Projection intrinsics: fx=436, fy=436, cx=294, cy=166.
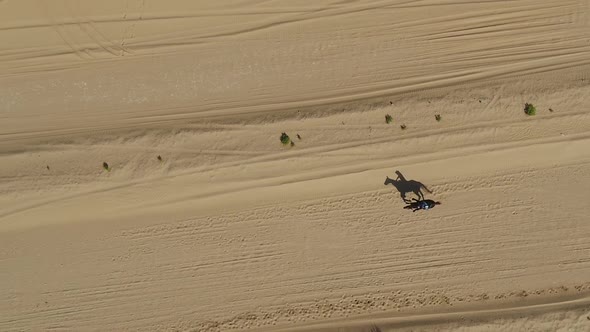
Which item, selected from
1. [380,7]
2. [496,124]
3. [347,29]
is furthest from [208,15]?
[496,124]

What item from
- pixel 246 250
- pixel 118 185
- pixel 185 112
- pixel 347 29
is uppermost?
pixel 347 29

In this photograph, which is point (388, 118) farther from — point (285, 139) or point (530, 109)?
point (530, 109)

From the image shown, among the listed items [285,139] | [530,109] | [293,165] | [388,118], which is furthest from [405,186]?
[530,109]

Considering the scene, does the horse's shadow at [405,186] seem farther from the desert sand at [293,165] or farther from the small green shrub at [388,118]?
the small green shrub at [388,118]

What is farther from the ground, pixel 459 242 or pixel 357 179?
pixel 357 179

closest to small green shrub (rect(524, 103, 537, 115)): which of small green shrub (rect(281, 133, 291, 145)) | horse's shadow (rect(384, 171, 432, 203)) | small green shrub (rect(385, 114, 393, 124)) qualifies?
horse's shadow (rect(384, 171, 432, 203))

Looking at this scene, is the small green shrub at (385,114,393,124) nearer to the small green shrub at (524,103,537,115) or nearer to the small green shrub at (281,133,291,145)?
the small green shrub at (281,133,291,145)

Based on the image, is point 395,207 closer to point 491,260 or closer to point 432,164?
point 432,164
